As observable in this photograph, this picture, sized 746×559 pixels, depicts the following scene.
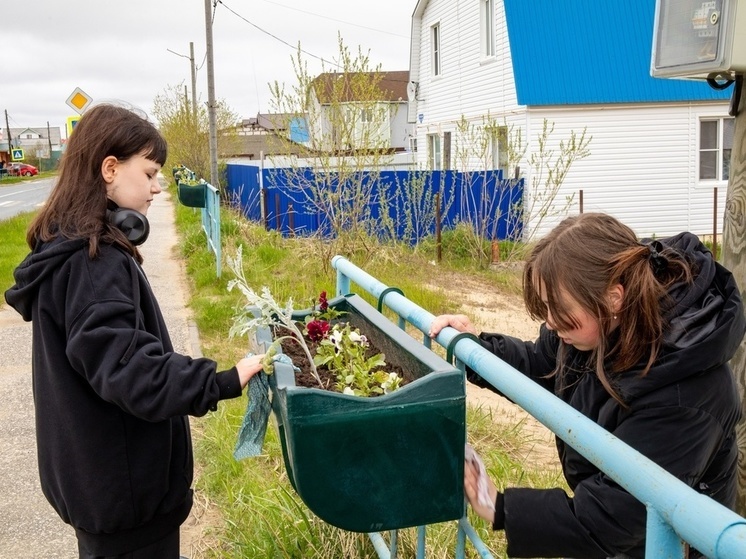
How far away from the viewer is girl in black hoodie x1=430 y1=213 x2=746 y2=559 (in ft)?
4.73

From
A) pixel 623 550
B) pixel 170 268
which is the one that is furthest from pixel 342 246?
pixel 623 550

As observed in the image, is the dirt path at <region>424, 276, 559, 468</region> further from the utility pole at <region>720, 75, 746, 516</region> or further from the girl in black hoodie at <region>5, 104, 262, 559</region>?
the girl in black hoodie at <region>5, 104, 262, 559</region>

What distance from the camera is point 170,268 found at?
12.1 meters

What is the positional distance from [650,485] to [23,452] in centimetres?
436

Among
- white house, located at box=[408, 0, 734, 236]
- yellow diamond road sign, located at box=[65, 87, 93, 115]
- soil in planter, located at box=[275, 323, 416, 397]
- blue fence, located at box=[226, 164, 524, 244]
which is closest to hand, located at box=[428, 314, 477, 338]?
soil in planter, located at box=[275, 323, 416, 397]

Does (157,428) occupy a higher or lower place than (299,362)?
lower

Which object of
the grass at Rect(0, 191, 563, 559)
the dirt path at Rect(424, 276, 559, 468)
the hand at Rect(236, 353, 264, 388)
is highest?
the hand at Rect(236, 353, 264, 388)

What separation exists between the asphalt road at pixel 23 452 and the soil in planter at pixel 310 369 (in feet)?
4.94

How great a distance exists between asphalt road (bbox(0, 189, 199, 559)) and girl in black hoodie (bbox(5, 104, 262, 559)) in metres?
1.36

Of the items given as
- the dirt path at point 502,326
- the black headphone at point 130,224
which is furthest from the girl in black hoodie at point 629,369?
the dirt path at point 502,326

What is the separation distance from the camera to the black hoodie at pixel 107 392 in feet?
6.22

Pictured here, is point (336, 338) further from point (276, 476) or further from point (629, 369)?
point (276, 476)

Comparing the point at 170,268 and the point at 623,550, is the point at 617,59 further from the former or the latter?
the point at 623,550

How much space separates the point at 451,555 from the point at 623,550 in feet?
4.85
